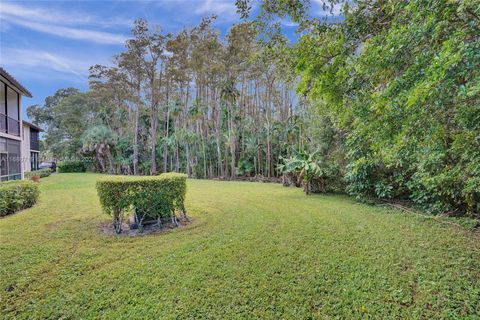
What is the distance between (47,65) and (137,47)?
1716 cm

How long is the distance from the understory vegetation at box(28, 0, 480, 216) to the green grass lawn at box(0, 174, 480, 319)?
158cm

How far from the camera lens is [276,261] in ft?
12.9

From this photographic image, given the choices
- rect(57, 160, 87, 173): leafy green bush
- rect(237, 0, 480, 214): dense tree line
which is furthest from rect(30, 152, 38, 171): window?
rect(237, 0, 480, 214): dense tree line

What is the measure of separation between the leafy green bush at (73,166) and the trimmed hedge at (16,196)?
2587 cm

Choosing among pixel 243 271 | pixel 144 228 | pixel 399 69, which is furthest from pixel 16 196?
pixel 399 69

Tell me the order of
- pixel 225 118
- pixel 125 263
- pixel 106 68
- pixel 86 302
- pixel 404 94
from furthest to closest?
pixel 106 68
pixel 225 118
pixel 125 263
pixel 86 302
pixel 404 94

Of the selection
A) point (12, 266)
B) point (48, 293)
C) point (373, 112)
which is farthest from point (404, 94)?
point (12, 266)

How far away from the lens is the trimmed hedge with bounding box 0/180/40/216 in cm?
656

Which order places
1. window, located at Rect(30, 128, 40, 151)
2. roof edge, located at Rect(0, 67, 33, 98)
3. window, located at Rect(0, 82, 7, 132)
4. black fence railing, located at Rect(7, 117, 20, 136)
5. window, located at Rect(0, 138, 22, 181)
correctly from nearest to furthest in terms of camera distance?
roof edge, located at Rect(0, 67, 33, 98)
window, located at Rect(0, 138, 22, 181)
window, located at Rect(0, 82, 7, 132)
black fence railing, located at Rect(7, 117, 20, 136)
window, located at Rect(30, 128, 40, 151)

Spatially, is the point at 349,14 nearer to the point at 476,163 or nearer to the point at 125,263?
the point at 476,163

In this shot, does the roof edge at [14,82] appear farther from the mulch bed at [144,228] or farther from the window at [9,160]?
the mulch bed at [144,228]

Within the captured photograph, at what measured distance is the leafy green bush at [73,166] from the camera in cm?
2989

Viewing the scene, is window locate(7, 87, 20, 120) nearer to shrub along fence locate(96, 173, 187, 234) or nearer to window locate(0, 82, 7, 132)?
window locate(0, 82, 7, 132)

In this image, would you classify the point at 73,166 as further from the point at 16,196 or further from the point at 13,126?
the point at 16,196
